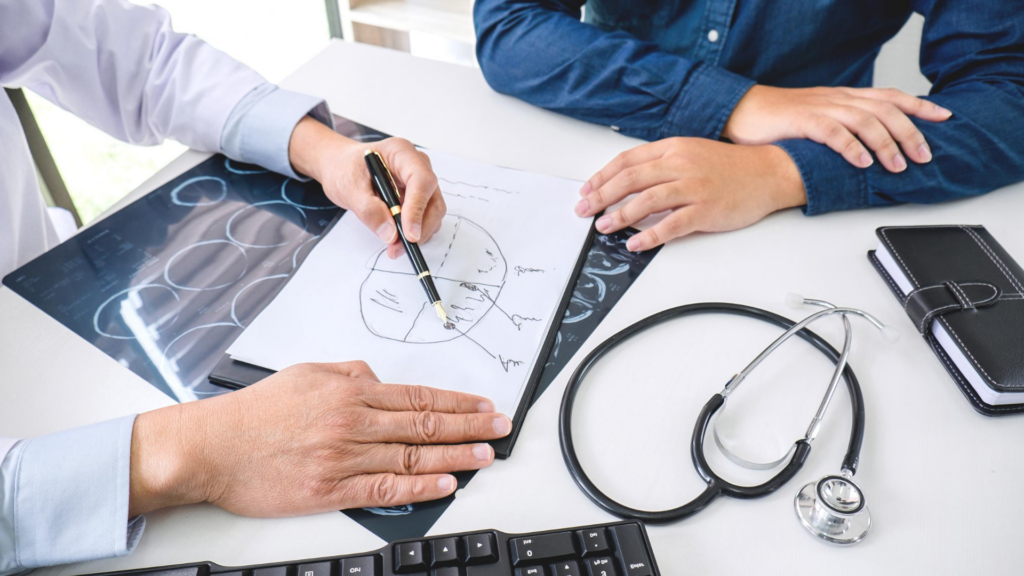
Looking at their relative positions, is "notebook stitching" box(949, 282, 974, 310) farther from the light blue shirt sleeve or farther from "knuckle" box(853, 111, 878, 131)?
the light blue shirt sleeve

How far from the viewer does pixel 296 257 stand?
63cm

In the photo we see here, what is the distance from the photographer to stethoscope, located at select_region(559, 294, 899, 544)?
0.43m

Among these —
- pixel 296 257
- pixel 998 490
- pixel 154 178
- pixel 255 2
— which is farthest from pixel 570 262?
pixel 255 2

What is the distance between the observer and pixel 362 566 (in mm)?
382

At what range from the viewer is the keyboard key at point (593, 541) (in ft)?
1.28

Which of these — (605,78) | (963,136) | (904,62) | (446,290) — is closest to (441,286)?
(446,290)

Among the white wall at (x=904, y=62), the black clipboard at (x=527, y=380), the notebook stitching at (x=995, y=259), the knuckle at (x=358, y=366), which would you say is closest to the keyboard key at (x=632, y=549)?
the black clipboard at (x=527, y=380)

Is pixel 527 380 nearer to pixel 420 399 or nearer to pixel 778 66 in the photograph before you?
pixel 420 399

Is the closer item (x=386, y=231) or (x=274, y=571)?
(x=274, y=571)

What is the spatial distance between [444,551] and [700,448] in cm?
20

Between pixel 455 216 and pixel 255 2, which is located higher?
pixel 455 216

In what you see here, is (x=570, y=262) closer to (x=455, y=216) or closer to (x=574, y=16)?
(x=455, y=216)

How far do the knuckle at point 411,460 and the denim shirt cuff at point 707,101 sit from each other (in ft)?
1.71

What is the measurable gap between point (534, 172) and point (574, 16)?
31 centimetres
